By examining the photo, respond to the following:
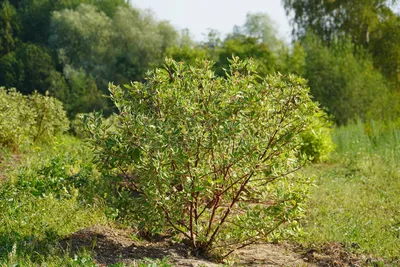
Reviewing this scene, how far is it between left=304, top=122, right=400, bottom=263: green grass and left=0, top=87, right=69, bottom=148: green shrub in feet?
17.8

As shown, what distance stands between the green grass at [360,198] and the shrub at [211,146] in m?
1.11

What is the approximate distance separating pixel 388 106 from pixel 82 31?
18.1 metres

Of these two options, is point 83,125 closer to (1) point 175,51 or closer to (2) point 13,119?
(2) point 13,119

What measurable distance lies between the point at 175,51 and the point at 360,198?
19.2m

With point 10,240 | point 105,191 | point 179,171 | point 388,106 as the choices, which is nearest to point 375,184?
point 105,191

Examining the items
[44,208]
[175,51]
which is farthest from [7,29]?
[44,208]

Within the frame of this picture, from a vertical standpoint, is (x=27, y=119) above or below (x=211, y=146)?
above

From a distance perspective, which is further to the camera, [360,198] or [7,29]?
[7,29]

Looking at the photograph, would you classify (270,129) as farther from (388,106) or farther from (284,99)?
(388,106)

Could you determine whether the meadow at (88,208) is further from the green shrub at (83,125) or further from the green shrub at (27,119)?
the green shrub at (83,125)

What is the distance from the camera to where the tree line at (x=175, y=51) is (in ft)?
62.6

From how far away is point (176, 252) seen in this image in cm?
491

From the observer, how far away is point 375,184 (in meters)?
8.75

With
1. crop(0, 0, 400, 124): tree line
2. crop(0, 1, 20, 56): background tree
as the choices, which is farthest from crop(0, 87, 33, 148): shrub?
crop(0, 1, 20, 56): background tree
